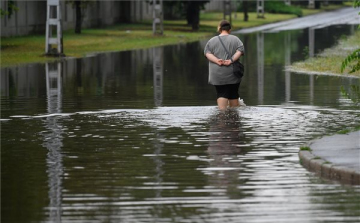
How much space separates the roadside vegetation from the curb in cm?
2260

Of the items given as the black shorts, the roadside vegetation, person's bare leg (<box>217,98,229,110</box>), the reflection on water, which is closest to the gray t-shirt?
the black shorts

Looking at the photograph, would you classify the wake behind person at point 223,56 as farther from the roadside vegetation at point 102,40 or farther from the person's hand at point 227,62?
the roadside vegetation at point 102,40

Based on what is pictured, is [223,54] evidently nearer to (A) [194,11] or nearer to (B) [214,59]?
(B) [214,59]

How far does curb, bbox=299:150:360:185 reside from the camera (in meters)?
10.9

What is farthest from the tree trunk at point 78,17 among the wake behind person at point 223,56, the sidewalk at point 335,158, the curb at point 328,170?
the curb at point 328,170

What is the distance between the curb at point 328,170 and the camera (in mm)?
10938

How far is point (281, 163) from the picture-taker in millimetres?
12414

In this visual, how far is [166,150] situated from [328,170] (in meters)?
2.92

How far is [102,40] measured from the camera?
51281 mm


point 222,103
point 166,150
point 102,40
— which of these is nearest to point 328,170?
point 166,150

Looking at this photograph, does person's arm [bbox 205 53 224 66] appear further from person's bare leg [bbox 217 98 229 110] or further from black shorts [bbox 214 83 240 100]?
person's bare leg [bbox 217 98 229 110]

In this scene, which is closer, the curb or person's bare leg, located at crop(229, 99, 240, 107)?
the curb

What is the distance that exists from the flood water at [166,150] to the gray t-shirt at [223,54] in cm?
57

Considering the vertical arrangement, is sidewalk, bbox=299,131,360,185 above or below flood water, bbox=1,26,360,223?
above
